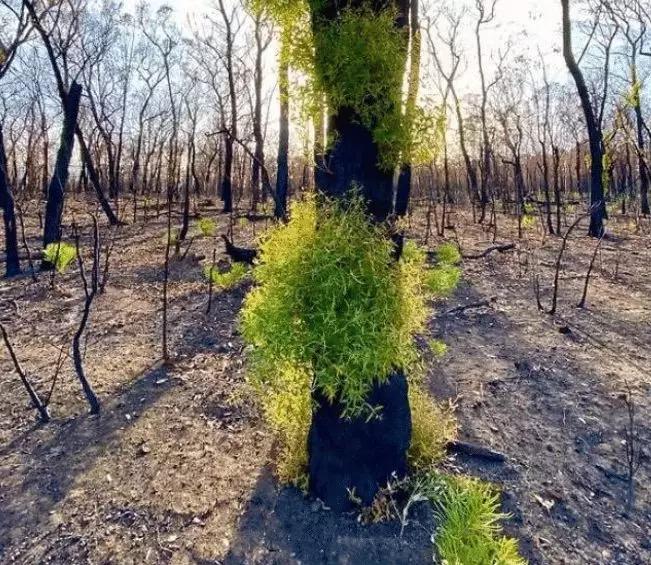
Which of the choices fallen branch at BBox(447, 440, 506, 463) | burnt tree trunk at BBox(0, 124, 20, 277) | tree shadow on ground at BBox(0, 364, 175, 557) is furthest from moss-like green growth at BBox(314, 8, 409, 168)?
burnt tree trunk at BBox(0, 124, 20, 277)

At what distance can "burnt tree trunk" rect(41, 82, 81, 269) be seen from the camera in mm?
7551

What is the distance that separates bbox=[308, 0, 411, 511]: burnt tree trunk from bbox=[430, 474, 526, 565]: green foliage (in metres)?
0.27

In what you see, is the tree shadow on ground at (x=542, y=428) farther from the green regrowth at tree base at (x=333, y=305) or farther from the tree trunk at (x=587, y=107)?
the tree trunk at (x=587, y=107)

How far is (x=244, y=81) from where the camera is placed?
19.0 meters

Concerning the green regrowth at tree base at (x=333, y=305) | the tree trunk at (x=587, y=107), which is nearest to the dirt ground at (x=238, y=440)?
the green regrowth at tree base at (x=333, y=305)

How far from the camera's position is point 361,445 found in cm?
253

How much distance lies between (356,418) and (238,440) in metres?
1.18

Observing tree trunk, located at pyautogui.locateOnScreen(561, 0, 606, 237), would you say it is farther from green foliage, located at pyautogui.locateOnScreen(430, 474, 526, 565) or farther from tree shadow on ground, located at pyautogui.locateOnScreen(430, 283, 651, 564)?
green foliage, located at pyautogui.locateOnScreen(430, 474, 526, 565)

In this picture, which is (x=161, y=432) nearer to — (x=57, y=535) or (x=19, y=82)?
(x=57, y=535)

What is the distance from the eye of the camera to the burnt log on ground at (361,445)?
2.50m

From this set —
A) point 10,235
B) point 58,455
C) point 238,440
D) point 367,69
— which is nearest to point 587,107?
point 367,69

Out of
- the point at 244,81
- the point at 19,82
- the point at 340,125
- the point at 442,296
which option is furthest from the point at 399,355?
the point at 19,82

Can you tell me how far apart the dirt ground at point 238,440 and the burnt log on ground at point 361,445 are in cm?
16

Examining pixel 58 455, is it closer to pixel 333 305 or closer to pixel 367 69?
pixel 333 305
